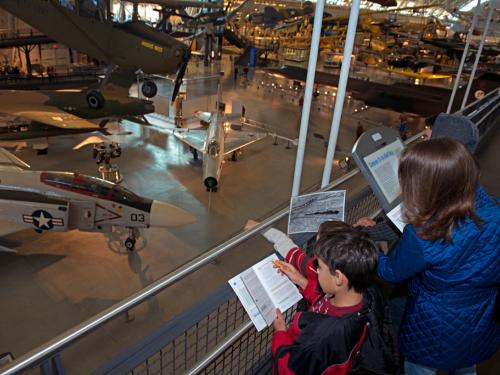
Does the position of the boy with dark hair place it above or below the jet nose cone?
above

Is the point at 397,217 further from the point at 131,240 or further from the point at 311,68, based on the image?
the point at 131,240

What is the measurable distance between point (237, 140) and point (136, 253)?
7.01m

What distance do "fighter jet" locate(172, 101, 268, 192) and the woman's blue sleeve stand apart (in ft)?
29.3

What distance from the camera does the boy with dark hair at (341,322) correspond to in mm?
1460

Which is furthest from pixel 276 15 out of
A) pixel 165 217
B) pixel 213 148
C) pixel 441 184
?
pixel 441 184

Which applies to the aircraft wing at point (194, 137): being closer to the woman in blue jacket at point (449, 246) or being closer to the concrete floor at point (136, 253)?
the concrete floor at point (136, 253)

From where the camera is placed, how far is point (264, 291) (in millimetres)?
1845

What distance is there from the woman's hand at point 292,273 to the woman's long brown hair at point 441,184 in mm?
643

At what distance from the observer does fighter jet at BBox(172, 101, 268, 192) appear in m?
10.7

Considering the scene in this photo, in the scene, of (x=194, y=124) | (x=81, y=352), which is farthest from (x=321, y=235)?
(x=194, y=124)

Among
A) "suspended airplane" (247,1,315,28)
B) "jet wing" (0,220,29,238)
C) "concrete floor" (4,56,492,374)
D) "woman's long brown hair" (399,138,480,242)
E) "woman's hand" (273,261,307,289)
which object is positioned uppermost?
"suspended airplane" (247,1,315,28)

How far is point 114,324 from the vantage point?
6.29 meters

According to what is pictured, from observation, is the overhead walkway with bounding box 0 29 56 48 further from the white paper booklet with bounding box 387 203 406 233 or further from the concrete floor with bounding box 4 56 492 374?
the white paper booklet with bounding box 387 203 406 233

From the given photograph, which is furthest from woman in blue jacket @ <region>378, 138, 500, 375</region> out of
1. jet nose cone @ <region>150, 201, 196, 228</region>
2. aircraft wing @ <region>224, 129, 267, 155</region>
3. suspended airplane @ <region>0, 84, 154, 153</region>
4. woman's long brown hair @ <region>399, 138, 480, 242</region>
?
aircraft wing @ <region>224, 129, 267, 155</region>
